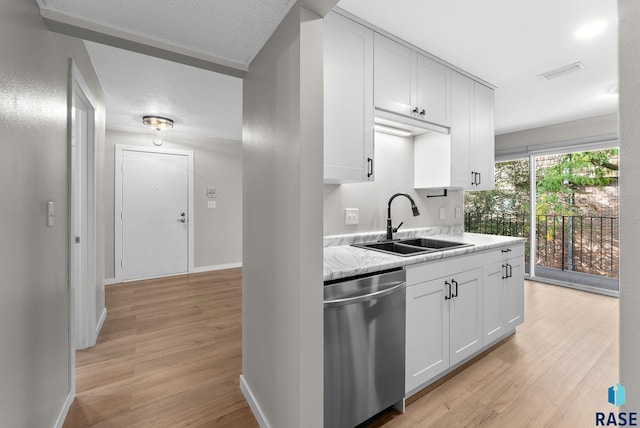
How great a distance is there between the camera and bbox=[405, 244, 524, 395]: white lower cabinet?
1.67m

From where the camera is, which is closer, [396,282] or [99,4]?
[99,4]

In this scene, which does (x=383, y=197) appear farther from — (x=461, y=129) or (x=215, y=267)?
(x=215, y=267)

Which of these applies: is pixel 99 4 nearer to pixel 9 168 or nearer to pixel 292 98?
pixel 9 168

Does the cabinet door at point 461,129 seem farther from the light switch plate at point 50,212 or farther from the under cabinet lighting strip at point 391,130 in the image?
the light switch plate at point 50,212

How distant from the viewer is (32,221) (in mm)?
1184

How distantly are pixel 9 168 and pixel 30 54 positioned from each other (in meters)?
0.53

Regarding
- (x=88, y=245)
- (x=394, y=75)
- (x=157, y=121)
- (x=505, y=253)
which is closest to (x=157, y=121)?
(x=157, y=121)

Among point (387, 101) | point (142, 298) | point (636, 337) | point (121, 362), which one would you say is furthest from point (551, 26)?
point (142, 298)

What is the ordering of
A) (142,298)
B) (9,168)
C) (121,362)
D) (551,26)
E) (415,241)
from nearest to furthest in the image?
(9,168) → (551,26) → (121,362) → (415,241) → (142,298)

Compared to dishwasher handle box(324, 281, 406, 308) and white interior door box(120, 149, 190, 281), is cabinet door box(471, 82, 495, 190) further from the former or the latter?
white interior door box(120, 149, 190, 281)

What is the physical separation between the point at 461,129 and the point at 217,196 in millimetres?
3913

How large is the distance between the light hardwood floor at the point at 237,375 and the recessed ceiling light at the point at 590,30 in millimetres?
2470

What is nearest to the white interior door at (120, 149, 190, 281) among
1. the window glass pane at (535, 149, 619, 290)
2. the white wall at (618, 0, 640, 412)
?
the white wall at (618, 0, 640, 412)

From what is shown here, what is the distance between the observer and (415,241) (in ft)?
8.28
